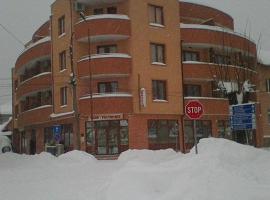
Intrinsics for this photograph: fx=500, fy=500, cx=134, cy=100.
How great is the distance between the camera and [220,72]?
4269cm

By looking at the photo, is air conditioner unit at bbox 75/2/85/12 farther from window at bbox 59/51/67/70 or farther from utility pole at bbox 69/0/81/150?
window at bbox 59/51/67/70

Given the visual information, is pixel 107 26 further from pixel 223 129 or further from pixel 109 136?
pixel 223 129

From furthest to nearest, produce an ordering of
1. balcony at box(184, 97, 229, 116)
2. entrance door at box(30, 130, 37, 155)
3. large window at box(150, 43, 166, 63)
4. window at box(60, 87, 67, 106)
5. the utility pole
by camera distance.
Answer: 1. entrance door at box(30, 130, 37, 155)
2. window at box(60, 87, 67, 106)
3. balcony at box(184, 97, 229, 116)
4. large window at box(150, 43, 166, 63)
5. the utility pole

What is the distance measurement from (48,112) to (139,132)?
1032cm

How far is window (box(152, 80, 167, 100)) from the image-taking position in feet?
128

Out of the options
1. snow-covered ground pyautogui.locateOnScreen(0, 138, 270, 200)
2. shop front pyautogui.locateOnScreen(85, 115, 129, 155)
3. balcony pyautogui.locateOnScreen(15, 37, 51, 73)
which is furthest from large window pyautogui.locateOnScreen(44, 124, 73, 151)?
snow-covered ground pyautogui.locateOnScreen(0, 138, 270, 200)

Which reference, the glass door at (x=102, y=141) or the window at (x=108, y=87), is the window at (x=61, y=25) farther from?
the glass door at (x=102, y=141)

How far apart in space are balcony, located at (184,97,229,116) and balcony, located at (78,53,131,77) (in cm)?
644

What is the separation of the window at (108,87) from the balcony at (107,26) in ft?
11.5

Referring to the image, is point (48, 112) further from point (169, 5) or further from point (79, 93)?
point (169, 5)

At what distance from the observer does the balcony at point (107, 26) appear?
37.4 meters

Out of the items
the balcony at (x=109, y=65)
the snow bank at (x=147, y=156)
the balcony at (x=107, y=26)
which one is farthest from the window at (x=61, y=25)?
the snow bank at (x=147, y=156)

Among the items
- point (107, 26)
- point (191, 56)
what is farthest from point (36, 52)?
point (191, 56)

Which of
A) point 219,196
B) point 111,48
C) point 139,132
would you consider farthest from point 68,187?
point 111,48
